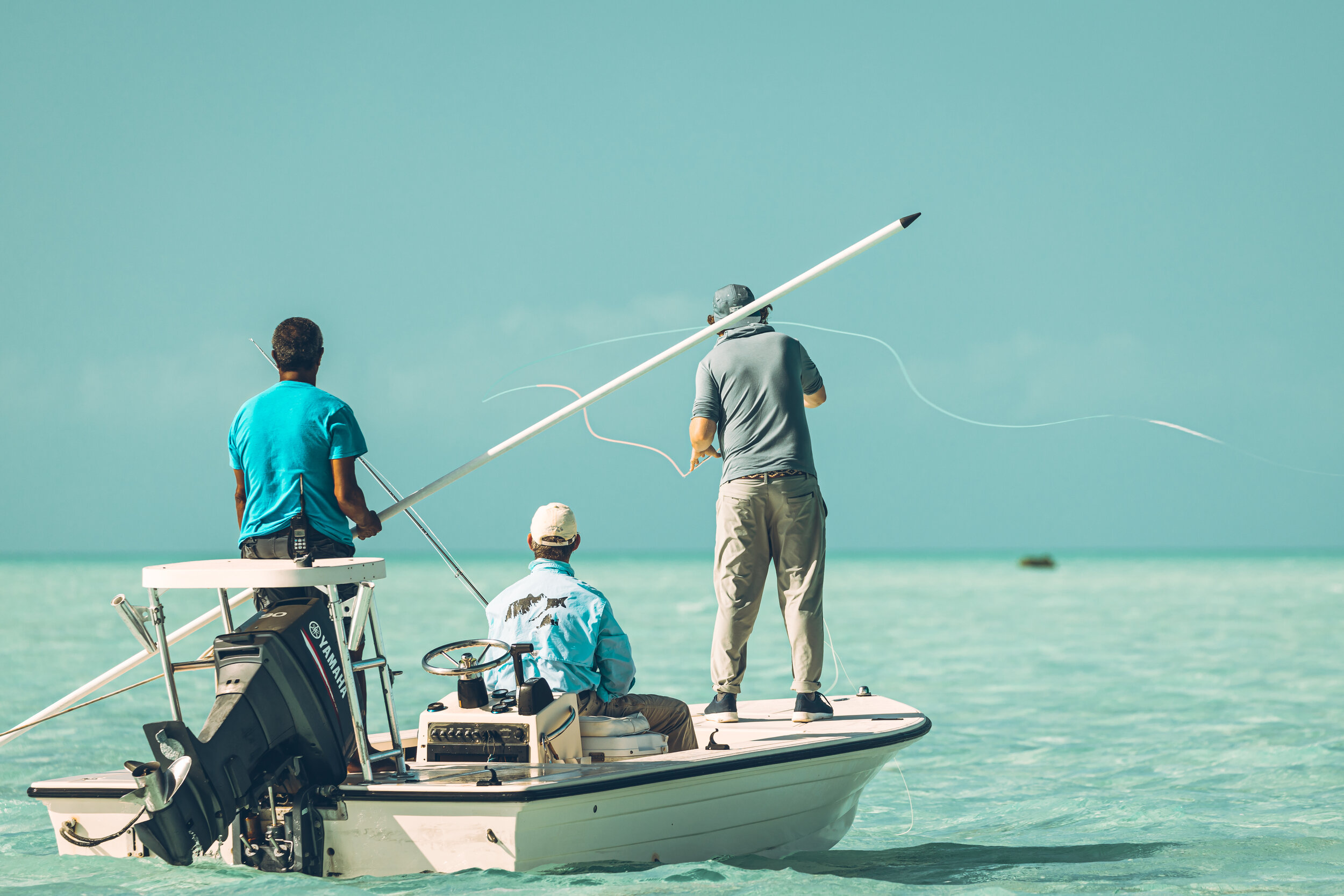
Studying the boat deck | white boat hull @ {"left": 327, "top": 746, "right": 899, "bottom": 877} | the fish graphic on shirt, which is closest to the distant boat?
the boat deck

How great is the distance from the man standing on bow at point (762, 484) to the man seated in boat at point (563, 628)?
940 mm

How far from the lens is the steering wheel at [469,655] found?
4.48 metres

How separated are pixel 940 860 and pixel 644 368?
9.12ft

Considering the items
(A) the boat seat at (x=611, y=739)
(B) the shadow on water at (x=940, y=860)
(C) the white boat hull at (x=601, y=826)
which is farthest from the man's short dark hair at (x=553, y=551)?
(B) the shadow on water at (x=940, y=860)

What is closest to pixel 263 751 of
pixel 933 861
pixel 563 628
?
pixel 563 628

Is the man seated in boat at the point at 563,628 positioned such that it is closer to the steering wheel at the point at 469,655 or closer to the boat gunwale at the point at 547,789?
the steering wheel at the point at 469,655

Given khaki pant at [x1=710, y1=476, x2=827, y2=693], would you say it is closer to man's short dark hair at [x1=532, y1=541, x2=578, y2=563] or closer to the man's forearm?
man's short dark hair at [x1=532, y1=541, x2=578, y2=563]

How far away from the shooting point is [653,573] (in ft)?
208

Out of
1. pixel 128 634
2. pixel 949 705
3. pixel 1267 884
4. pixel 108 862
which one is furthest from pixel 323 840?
pixel 128 634

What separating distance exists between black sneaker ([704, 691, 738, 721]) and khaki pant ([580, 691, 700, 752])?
63cm

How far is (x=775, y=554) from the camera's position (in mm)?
5910

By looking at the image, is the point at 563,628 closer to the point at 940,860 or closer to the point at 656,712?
the point at 656,712

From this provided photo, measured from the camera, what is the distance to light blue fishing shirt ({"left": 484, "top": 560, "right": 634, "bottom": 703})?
479cm

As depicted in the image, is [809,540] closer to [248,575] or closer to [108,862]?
[248,575]
